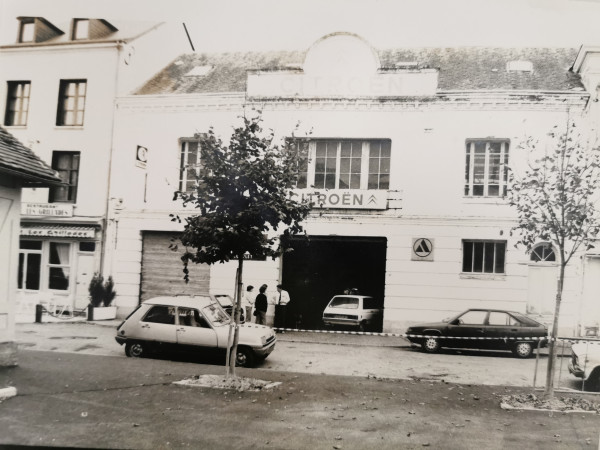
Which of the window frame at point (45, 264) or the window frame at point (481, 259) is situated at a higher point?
the window frame at point (481, 259)

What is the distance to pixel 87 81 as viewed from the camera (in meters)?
4.90

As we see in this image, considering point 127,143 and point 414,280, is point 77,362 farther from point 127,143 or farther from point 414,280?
point 414,280

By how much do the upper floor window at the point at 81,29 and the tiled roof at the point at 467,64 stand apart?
0.93 m

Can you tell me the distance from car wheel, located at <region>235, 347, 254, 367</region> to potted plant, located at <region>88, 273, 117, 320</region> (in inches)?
50.8

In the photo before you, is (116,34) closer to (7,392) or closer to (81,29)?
(81,29)

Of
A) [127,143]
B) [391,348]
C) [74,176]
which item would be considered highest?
[127,143]

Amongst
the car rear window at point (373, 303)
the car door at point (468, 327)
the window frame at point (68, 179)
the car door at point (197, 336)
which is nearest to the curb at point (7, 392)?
the car door at point (197, 336)

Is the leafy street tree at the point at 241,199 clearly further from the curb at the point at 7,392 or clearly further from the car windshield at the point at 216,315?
the curb at the point at 7,392

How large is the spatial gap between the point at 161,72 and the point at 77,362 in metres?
2.83

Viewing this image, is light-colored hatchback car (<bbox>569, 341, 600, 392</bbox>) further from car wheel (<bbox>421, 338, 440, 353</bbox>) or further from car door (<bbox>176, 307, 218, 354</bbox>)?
car door (<bbox>176, 307, 218, 354</bbox>)

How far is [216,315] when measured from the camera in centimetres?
525

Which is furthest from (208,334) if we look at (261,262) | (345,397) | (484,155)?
(484,155)

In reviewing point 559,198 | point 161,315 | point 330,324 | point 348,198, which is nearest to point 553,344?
point 559,198

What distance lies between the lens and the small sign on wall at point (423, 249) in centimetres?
456
